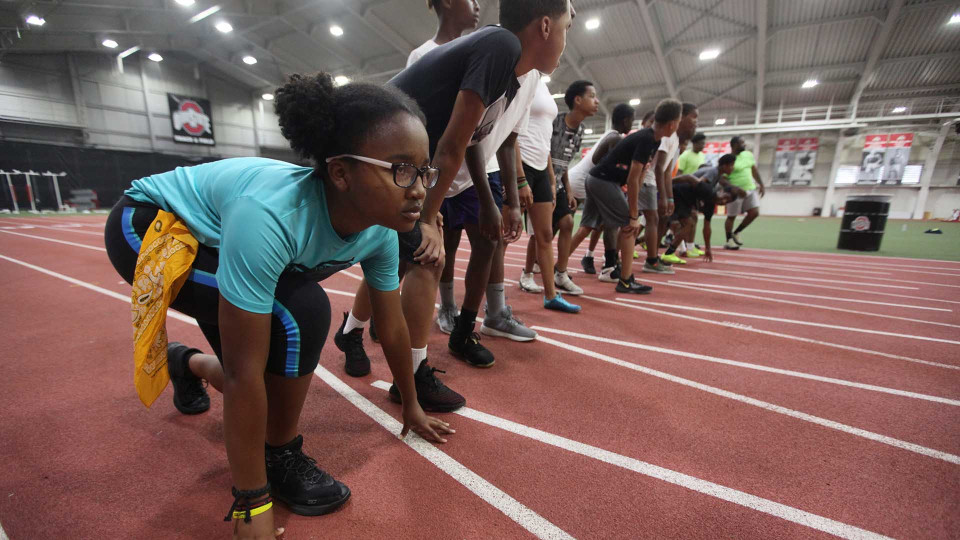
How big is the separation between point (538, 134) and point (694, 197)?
3655mm

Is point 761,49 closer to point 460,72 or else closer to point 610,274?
point 610,274

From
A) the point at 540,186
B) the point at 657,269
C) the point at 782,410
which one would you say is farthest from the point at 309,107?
the point at 657,269

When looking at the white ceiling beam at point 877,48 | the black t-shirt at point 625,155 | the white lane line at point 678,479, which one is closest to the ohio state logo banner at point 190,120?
the black t-shirt at point 625,155

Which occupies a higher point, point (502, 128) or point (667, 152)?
point (667, 152)

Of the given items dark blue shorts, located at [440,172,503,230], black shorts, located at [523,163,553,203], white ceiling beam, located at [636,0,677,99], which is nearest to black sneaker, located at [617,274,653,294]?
black shorts, located at [523,163,553,203]

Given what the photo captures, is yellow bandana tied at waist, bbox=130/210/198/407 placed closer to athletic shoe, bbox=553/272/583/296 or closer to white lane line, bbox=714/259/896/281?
athletic shoe, bbox=553/272/583/296

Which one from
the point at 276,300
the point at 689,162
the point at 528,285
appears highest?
the point at 689,162

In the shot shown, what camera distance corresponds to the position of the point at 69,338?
104 inches

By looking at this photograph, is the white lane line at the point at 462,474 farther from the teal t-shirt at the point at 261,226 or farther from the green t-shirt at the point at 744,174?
the green t-shirt at the point at 744,174

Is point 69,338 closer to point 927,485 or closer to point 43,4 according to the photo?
point 927,485

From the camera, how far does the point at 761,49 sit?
50.8 ft

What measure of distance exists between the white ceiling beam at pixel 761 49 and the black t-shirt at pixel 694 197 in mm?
12373

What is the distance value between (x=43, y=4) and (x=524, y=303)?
69.2 feet

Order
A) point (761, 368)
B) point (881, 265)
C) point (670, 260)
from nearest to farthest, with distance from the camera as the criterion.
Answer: point (761, 368) < point (670, 260) < point (881, 265)
